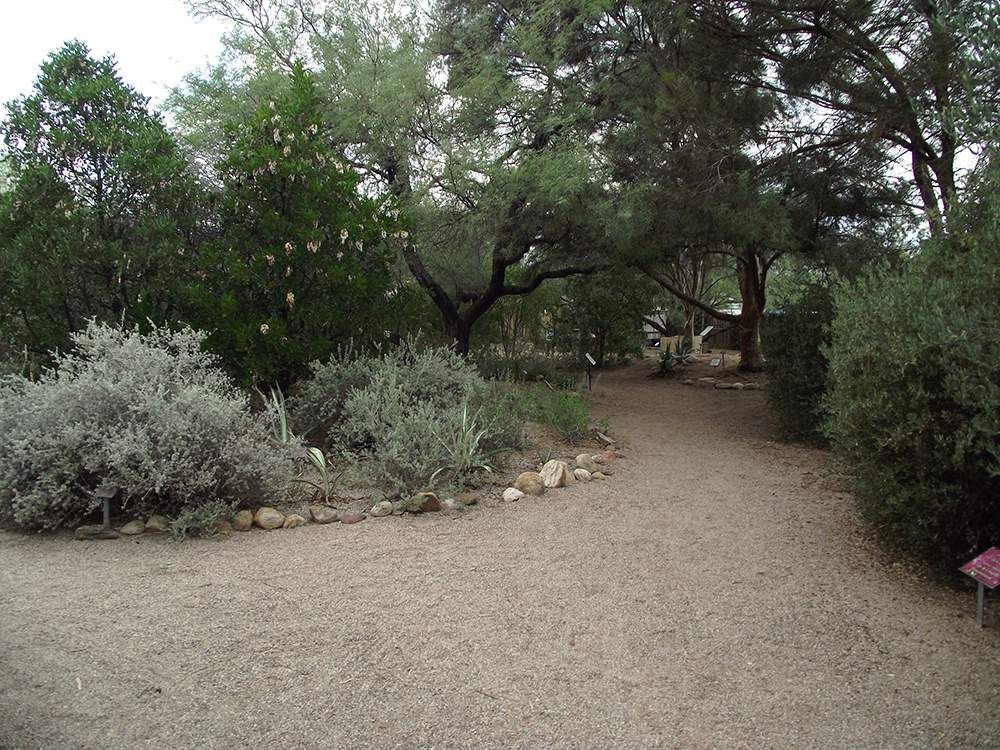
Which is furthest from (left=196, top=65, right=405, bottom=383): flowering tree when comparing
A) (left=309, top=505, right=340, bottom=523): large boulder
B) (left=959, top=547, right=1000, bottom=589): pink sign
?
(left=959, top=547, right=1000, bottom=589): pink sign

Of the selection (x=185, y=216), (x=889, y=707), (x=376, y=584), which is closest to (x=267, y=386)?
(x=185, y=216)

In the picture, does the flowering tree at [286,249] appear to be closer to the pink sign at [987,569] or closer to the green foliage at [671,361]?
the pink sign at [987,569]

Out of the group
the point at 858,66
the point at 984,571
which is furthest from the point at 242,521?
the point at 858,66

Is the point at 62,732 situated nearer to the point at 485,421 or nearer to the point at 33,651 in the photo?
the point at 33,651

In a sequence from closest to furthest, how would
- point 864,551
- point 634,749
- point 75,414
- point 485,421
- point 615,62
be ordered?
point 634,749 → point 864,551 → point 75,414 → point 485,421 → point 615,62

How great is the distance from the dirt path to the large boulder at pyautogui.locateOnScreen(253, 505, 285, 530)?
13 cm

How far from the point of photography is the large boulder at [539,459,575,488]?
5.12 metres

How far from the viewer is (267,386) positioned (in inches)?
260

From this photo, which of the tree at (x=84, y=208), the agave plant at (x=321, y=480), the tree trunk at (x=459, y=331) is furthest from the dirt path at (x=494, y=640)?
the tree trunk at (x=459, y=331)

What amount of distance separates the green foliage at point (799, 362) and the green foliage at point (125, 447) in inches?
198

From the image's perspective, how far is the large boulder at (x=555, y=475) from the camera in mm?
5125

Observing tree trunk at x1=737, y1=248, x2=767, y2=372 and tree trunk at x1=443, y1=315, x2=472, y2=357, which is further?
tree trunk at x1=737, y1=248, x2=767, y2=372

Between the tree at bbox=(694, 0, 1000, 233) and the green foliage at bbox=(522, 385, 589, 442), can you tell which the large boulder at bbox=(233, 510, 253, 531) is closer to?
the green foliage at bbox=(522, 385, 589, 442)

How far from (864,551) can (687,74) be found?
4.82 m
